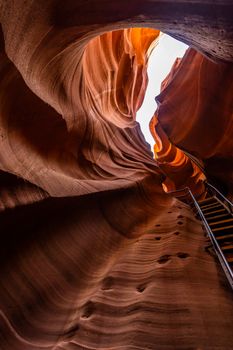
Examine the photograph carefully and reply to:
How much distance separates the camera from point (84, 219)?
15.8ft

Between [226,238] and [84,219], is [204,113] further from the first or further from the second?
[84,219]

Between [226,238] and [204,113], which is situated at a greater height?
[204,113]

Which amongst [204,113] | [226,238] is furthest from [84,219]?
[204,113]

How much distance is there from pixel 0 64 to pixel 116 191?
373cm

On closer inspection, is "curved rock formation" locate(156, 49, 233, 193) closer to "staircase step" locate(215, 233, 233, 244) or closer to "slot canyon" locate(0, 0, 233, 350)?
"slot canyon" locate(0, 0, 233, 350)

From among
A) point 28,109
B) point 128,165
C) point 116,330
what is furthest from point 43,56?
point 128,165

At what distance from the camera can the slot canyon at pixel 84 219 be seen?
2.53 meters

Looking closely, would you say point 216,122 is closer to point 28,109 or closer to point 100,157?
point 100,157

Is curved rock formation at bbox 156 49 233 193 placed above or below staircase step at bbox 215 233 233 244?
above

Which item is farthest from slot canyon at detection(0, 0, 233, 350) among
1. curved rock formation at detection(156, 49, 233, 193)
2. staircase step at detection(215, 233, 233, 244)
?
staircase step at detection(215, 233, 233, 244)

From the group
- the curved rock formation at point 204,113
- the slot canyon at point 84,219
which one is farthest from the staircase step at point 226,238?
the curved rock formation at point 204,113

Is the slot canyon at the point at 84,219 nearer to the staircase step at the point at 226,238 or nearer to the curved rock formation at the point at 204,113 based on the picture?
the curved rock formation at the point at 204,113

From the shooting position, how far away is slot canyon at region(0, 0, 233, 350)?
99.7 inches

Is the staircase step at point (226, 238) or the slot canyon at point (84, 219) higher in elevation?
the slot canyon at point (84, 219)
